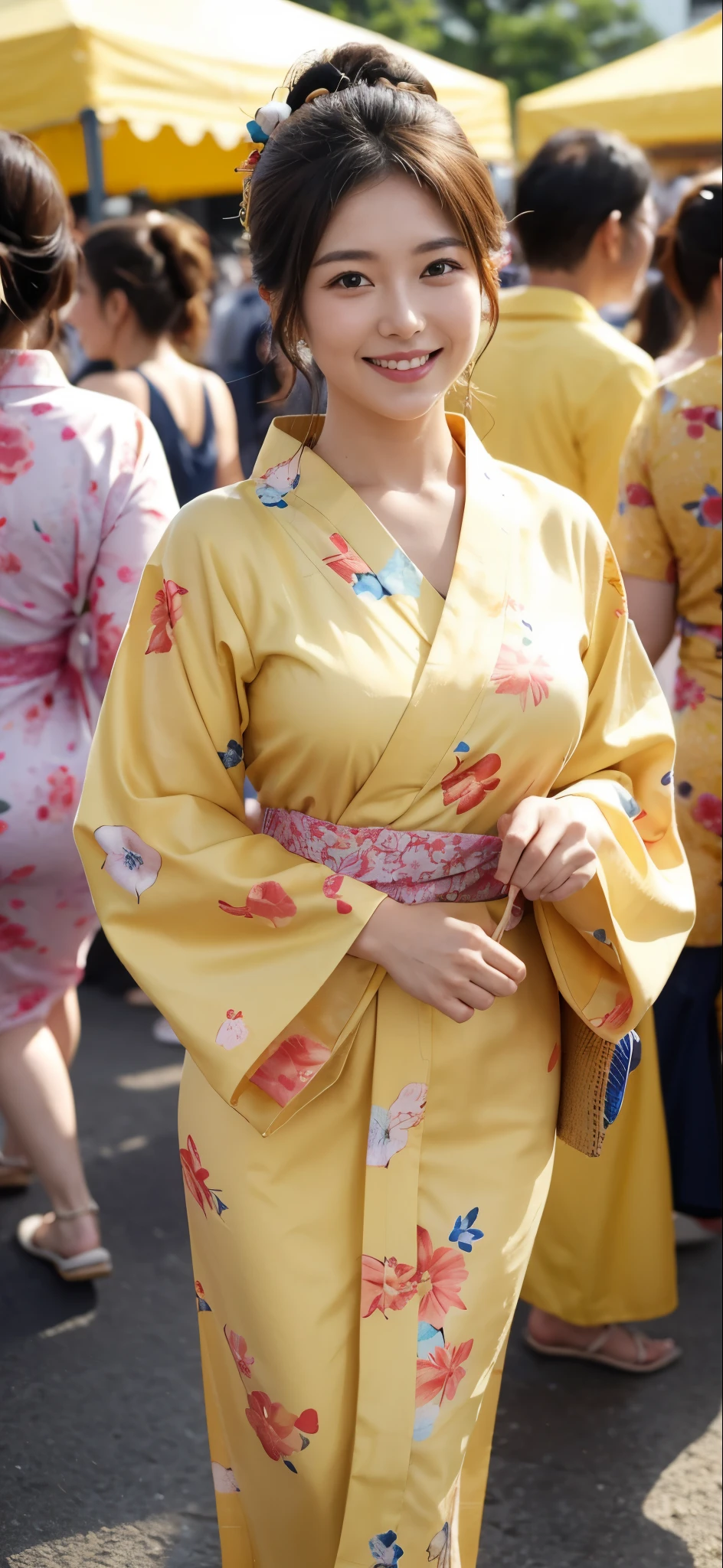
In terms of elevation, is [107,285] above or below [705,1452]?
above

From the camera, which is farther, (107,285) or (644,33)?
(644,33)

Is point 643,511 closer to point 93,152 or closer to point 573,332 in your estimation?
point 573,332

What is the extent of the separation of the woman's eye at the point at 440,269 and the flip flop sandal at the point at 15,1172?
2.18 meters

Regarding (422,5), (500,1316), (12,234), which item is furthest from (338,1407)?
(422,5)

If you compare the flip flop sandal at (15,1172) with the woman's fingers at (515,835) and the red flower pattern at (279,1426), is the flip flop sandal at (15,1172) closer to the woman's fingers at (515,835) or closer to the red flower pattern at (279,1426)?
the red flower pattern at (279,1426)

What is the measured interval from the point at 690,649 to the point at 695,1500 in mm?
1361

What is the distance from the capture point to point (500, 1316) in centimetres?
165

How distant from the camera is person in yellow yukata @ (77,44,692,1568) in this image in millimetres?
1521

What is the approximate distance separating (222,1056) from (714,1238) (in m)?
1.80

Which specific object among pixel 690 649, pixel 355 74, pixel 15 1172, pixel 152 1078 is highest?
pixel 355 74

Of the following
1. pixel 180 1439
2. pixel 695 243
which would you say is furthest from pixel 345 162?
pixel 180 1439

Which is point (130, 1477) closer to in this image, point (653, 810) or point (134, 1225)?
point (134, 1225)

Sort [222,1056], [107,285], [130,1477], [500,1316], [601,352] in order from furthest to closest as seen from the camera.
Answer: [107,285] < [601,352] < [130,1477] < [500,1316] < [222,1056]

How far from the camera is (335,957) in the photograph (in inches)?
59.1
